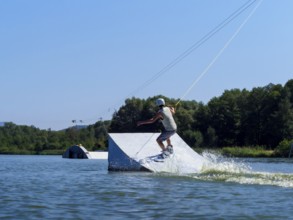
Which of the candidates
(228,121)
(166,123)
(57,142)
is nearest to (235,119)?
(228,121)

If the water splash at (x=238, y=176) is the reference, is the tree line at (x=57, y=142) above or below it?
above

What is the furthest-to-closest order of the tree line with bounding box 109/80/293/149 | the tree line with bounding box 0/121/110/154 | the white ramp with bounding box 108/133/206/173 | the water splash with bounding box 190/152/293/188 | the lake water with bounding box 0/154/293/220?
1. the tree line with bounding box 0/121/110/154
2. the tree line with bounding box 109/80/293/149
3. the white ramp with bounding box 108/133/206/173
4. the water splash with bounding box 190/152/293/188
5. the lake water with bounding box 0/154/293/220

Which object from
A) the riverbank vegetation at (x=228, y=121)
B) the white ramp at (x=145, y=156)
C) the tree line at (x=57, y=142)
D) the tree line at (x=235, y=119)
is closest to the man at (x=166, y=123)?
the white ramp at (x=145, y=156)

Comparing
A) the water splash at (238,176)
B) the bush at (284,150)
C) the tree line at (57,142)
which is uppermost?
the tree line at (57,142)

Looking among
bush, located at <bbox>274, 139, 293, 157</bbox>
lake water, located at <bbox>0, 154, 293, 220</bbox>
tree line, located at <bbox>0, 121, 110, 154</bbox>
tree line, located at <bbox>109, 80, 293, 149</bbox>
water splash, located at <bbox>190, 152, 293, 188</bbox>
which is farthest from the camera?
tree line, located at <bbox>0, 121, 110, 154</bbox>

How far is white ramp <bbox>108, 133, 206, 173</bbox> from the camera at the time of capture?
62.5 feet

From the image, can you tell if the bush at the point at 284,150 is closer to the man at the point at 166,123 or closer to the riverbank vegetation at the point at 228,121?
the riverbank vegetation at the point at 228,121

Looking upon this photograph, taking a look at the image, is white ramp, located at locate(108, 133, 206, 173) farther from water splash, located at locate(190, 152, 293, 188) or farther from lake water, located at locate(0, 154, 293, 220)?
lake water, located at locate(0, 154, 293, 220)

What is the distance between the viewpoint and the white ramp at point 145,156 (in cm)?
1906

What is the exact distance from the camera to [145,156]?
1980cm

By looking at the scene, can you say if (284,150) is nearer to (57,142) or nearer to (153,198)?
(153,198)

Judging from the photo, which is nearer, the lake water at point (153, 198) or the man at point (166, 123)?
the lake water at point (153, 198)

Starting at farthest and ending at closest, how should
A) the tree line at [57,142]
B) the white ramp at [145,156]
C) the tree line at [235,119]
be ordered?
the tree line at [57,142] → the tree line at [235,119] → the white ramp at [145,156]

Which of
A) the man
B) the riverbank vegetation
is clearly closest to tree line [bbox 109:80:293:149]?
the riverbank vegetation
